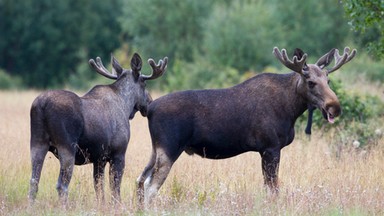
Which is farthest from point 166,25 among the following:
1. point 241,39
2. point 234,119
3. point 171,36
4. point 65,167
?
point 65,167

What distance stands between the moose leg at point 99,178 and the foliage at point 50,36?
52.0 metres

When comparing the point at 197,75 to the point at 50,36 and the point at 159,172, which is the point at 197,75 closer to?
the point at 50,36

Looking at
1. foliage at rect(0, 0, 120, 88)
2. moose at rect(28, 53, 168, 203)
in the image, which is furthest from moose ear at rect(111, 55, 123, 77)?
foliage at rect(0, 0, 120, 88)

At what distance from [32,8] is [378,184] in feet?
175

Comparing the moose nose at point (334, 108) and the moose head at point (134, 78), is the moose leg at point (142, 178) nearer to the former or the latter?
the moose head at point (134, 78)

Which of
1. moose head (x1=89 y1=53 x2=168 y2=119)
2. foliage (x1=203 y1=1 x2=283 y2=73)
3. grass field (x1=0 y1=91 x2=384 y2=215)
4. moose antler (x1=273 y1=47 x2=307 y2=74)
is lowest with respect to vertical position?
grass field (x1=0 y1=91 x2=384 y2=215)

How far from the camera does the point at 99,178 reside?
1255cm

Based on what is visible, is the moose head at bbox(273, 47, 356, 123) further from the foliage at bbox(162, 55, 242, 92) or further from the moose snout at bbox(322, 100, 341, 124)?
the foliage at bbox(162, 55, 242, 92)

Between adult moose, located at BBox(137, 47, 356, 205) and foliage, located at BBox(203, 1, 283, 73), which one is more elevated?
foliage, located at BBox(203, 1, 283, 73)

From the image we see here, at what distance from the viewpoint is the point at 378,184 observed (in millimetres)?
13328

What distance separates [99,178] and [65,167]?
3.13 feet

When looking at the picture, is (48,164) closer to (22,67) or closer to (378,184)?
(378,184)

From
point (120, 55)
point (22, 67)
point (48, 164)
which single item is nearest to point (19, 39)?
point (22, 67)

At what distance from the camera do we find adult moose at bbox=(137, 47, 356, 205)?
12.3 metres
